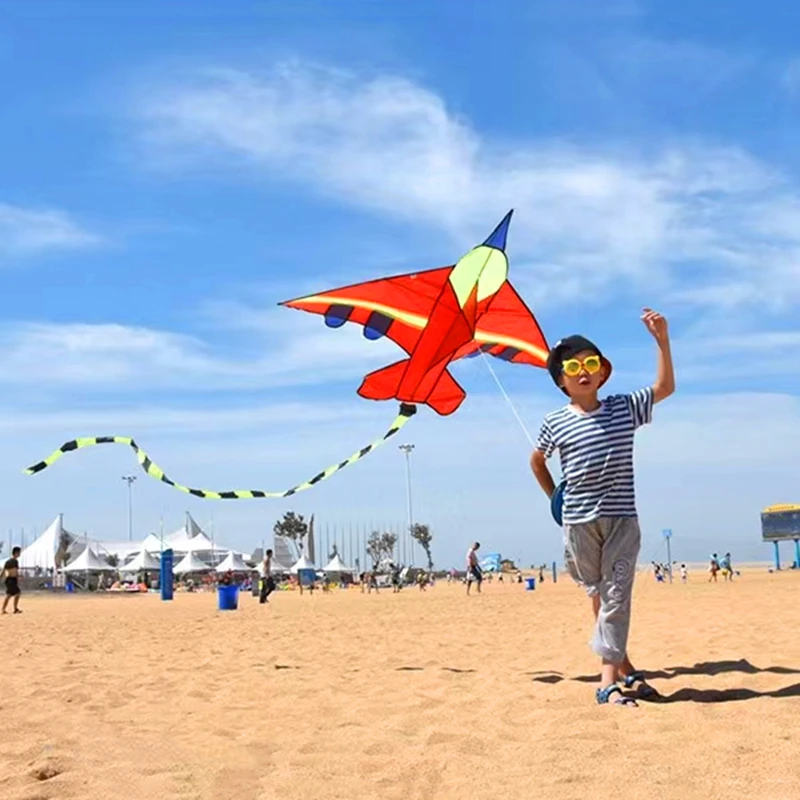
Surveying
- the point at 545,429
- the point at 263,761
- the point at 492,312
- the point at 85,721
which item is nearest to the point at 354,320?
the point at 492,312

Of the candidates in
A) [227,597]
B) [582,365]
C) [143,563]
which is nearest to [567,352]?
[582,365]

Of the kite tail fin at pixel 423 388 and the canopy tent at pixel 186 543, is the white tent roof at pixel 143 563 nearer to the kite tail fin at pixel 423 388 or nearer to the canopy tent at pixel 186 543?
the canopy tent at pixel 186 543

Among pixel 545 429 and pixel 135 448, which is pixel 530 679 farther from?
pixel 135 448

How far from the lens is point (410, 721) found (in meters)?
4.41

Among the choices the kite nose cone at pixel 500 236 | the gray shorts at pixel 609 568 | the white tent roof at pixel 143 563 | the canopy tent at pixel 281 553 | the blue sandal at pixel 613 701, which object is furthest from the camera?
the canopy tent at pixel 281 553

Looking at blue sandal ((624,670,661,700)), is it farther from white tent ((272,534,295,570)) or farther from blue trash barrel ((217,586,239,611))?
white tent ((272,534,295,570))

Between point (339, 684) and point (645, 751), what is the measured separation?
105 inches

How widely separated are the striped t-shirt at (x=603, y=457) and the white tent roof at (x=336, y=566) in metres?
54.4

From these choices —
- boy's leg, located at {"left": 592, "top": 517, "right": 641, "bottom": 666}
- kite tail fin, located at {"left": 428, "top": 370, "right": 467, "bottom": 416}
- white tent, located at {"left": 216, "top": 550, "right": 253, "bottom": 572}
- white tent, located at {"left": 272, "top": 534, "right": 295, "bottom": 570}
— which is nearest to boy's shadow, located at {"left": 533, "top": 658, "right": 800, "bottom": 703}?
boy's leg, located at {"left": 592, "top": 517, "right": 641, "bottom": 666}

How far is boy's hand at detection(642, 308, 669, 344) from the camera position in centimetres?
476

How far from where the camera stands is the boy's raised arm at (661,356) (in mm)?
4770

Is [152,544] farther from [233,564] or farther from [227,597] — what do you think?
[227,597]

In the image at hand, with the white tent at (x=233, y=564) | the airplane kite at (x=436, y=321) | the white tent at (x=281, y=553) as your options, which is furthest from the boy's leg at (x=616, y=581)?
the white tent at (x=281, y=553)

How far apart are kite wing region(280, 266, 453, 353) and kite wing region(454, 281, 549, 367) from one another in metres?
0.51
